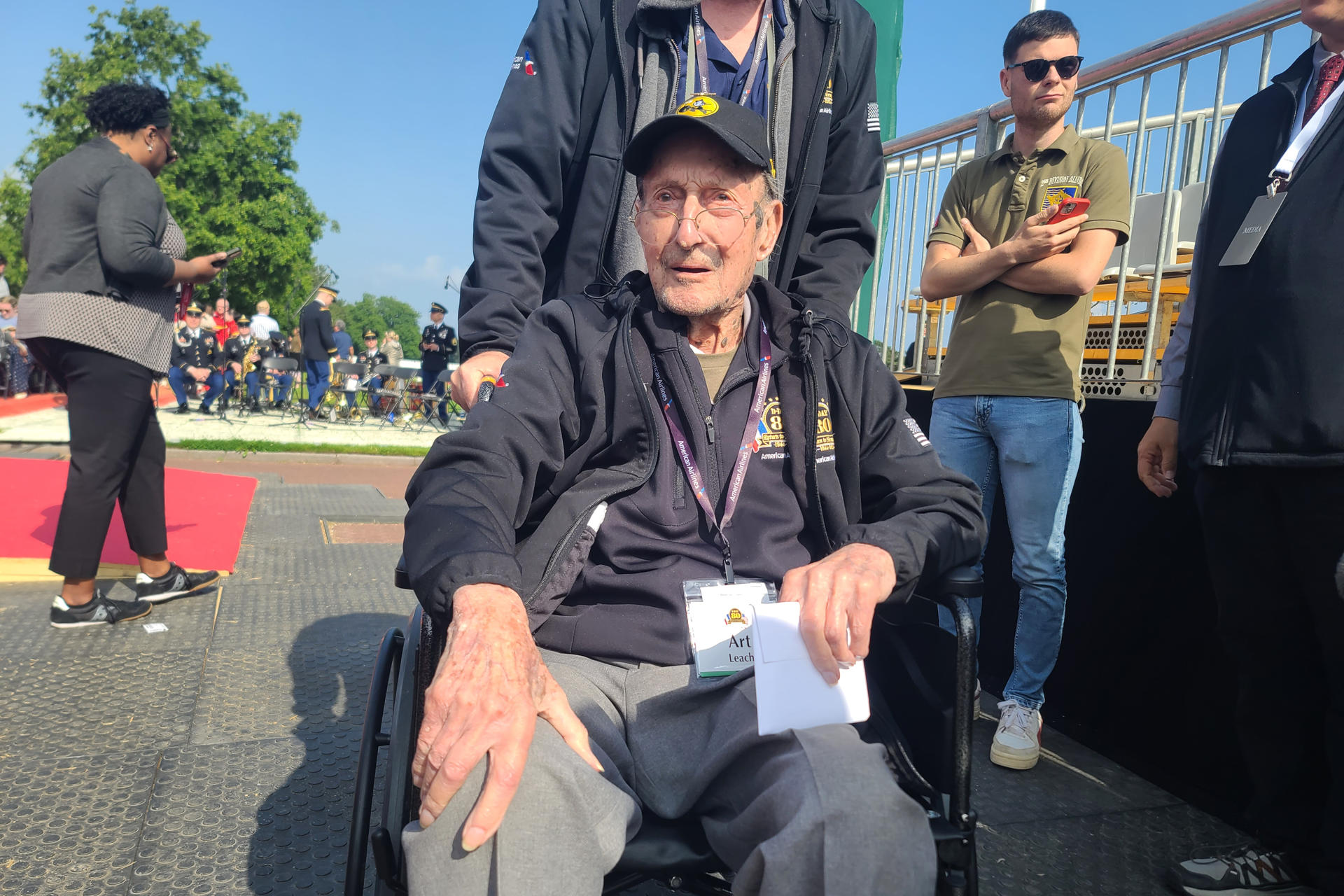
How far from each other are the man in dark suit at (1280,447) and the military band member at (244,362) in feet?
54.1

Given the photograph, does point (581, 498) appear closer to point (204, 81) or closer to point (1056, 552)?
point (1056, 552)

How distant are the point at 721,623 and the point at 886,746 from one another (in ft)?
1.23

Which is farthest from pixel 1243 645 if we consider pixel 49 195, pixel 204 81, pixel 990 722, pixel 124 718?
pixel 204 81

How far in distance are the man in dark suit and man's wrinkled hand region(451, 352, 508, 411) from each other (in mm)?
1732

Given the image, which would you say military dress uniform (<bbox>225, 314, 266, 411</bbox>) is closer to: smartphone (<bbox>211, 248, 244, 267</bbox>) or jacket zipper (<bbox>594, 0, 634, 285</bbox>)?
smartphone (<bbox>211, 248, 244, 267</bbox>)

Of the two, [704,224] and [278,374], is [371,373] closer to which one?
[278,374]

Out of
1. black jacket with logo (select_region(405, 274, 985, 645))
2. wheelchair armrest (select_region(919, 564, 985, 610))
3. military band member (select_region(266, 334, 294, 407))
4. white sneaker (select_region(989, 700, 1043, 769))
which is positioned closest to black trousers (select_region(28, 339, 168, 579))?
black jacket with logo (select_region(405, 274, 985, 645))

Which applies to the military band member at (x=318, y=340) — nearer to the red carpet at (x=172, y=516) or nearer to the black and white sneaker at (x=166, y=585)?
the red carpet at (x=172, y=516)

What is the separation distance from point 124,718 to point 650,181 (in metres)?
2.47

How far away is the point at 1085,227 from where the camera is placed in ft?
9.33

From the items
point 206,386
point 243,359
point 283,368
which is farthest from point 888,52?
point 243,359

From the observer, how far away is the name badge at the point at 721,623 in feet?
5.26

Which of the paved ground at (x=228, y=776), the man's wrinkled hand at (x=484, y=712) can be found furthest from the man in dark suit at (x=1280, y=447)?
the man's wrinkled hand at (x=484, y=712)

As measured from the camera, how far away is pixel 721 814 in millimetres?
1446
